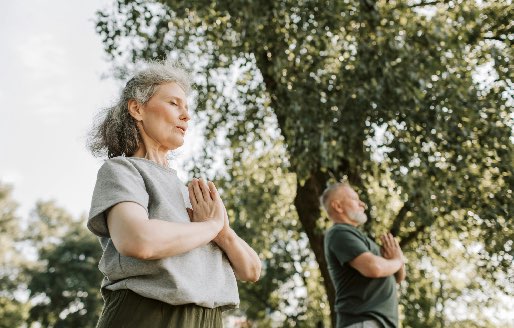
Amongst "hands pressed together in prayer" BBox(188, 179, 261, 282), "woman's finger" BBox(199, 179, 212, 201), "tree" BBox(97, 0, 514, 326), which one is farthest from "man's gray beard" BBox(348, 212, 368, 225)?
"woman's finger" BBox(199, 179, 212, 201)

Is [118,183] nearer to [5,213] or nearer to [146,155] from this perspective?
[146,155]

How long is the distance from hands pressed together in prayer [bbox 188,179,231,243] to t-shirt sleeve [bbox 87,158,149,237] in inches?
8.2

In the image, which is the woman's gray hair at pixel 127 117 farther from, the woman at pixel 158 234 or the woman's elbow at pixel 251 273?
the woman's elbow at pixel 251 273

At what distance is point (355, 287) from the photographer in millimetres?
4230

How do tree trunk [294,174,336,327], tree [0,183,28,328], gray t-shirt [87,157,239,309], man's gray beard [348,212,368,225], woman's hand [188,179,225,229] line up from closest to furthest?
gray t-shirt [87,157,239,309] < woman's hand [188,179,225,229] < man's gray beard [348,212,368,225] < tree trunk [294,174,336,327] < tree [0,183,28,328]

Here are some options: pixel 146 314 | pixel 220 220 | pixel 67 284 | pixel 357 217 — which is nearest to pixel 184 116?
pixel 220 220

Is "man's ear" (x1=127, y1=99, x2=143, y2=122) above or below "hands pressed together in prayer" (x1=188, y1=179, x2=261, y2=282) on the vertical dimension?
above

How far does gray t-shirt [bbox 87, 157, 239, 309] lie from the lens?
1782mm

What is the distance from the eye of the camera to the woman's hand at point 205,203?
198 centimetres

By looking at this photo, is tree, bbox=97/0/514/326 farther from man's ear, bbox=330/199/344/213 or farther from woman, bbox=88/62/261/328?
woman, bbox=88/62/261/328

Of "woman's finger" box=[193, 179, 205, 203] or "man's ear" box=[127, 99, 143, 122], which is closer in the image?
"woman's finger" box=[193, 179, 205, 203]

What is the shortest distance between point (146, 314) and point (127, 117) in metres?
0.83

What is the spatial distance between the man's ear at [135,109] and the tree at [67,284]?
116ft

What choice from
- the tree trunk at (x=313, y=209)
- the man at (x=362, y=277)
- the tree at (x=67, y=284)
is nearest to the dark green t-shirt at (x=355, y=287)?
the man at (x=362, y=277)
